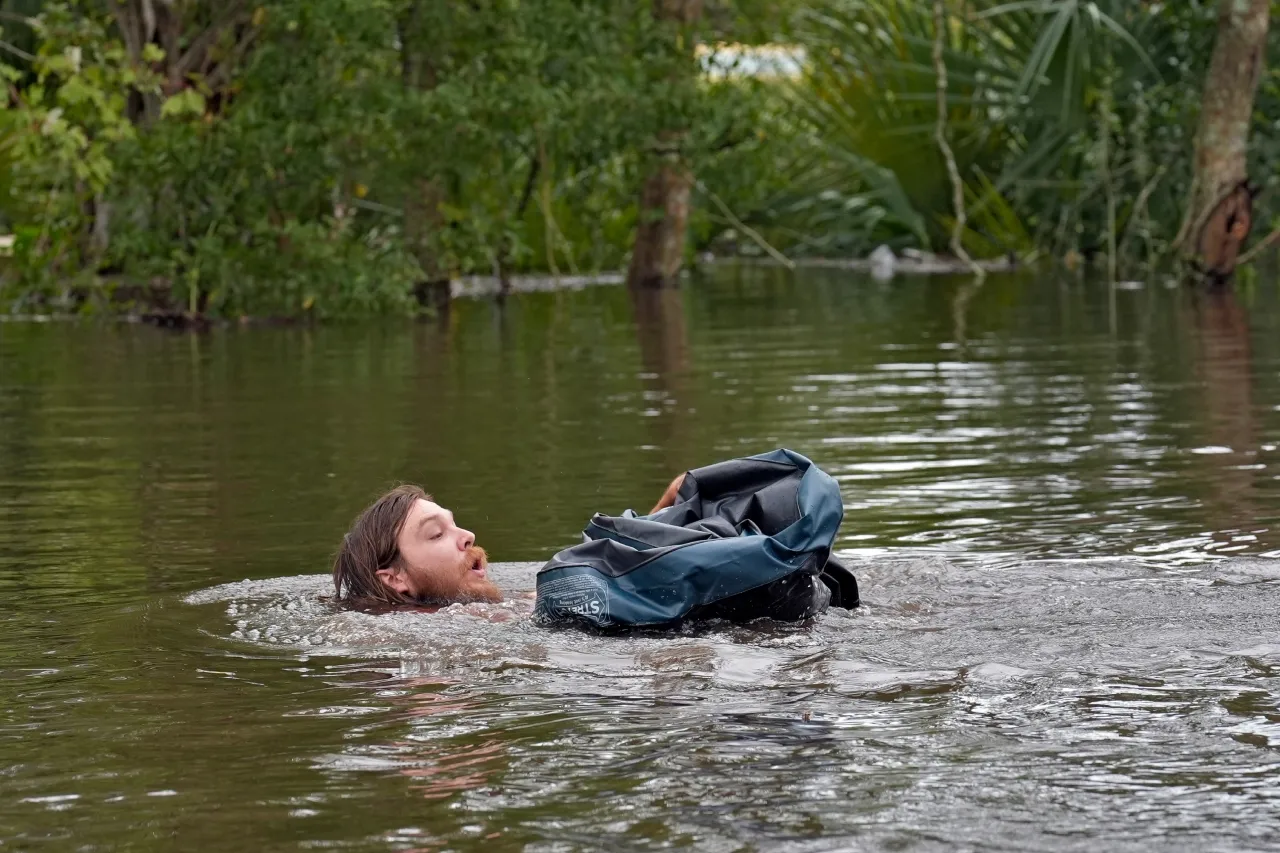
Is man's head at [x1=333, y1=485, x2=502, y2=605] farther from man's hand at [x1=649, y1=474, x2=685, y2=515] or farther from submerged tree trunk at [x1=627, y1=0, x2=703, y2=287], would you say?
submerged tree trunk at [x1=627, y1=0, x2=703, y2=287]

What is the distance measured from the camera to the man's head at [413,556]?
7.00 metres

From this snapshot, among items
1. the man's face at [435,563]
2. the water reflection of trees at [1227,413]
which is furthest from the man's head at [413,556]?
the water reflection of trees at [1227,413]

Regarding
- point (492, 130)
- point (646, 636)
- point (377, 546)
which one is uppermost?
point (492, 130)

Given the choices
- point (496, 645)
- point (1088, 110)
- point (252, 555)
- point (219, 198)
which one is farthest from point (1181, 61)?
point (496, 645)

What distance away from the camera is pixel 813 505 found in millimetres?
6504

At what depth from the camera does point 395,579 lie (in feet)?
23.1

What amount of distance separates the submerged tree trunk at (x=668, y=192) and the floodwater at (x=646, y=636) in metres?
9.52

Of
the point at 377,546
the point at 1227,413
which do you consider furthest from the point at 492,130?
the point at 377,546

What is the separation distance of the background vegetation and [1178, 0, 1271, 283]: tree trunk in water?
1117mm

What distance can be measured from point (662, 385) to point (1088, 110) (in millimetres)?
11703

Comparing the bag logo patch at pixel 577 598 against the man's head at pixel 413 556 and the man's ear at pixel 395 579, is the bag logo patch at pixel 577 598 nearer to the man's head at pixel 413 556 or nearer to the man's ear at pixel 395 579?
the man's head at pixel 413 556

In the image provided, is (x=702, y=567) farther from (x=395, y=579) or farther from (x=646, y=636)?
(x=395, y=579)

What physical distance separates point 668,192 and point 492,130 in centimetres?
480

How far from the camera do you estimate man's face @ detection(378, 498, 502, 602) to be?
7.00 meters
